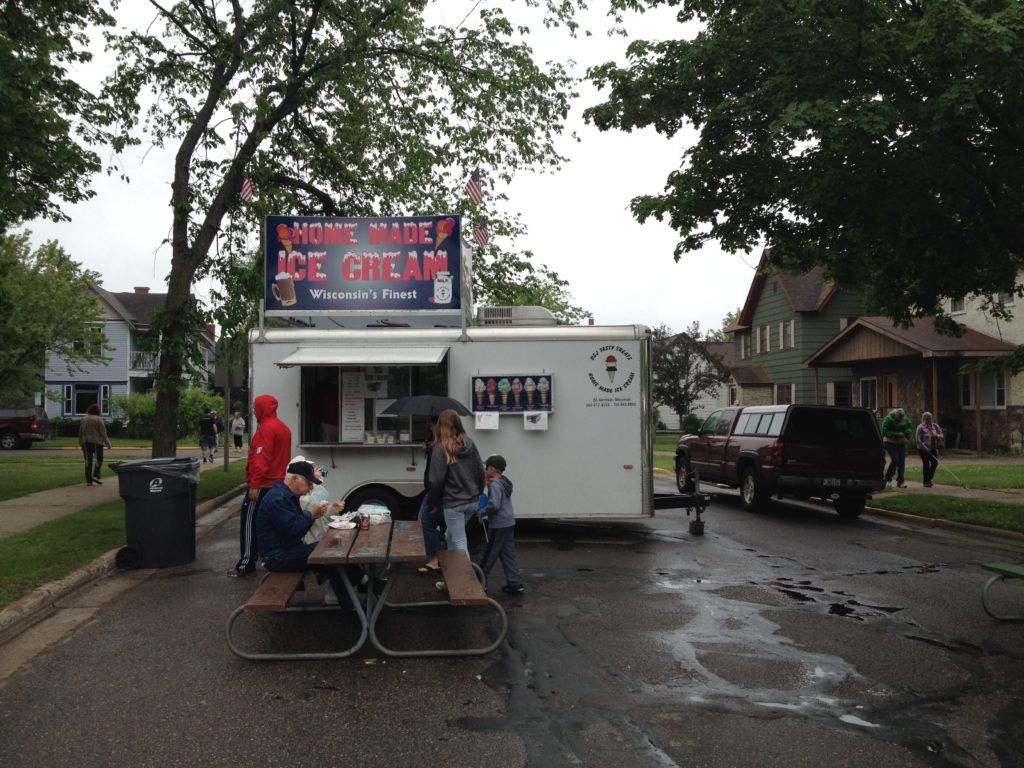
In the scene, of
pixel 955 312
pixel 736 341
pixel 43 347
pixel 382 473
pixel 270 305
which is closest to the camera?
pixel 382 473

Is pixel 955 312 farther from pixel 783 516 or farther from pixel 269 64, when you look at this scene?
pixel 269 64

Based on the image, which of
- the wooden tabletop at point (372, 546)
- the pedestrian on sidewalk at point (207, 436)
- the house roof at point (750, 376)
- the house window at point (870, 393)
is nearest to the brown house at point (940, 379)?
the house window at point (870, 393)

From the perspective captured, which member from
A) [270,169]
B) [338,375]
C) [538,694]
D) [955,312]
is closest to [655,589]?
[538,694]

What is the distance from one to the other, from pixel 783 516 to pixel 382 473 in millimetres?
7454

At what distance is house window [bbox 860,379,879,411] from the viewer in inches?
1287

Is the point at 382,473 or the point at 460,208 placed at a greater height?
the point at 460,208

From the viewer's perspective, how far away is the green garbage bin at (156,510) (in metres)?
9.41

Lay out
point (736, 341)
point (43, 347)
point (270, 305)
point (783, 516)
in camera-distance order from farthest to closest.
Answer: point (736, 341), point (43, 347), point (783, 516), point (270, 305)

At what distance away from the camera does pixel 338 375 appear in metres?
11.3

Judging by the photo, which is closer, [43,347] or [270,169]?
[270,169]

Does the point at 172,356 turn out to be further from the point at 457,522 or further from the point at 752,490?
the point at 752,490

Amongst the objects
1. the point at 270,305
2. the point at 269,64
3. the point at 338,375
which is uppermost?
the point at 269,64

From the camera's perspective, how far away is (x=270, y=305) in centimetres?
1188

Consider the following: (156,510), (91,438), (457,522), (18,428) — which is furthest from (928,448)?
(18,428)
